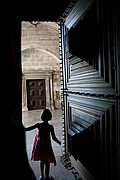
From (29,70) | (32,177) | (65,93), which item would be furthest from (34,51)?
(32,177)

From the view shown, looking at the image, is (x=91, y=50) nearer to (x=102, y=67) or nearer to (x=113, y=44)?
(x=102, y=67)

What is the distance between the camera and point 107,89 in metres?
1.41

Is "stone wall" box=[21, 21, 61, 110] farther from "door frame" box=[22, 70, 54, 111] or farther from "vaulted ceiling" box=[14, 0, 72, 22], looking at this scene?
"vaulted ceiling" box=[14, 0, 72, 22]

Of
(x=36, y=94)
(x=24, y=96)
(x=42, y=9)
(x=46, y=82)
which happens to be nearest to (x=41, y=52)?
(x=46, y=82)

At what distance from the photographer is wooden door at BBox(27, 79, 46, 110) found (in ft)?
36.1

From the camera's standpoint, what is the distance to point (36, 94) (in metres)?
11.1

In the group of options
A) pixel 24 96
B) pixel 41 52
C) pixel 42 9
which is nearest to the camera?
pixel 42 9

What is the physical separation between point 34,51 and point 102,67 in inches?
385

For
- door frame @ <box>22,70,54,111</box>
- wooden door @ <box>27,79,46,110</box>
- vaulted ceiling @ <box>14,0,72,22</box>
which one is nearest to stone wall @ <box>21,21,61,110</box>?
door frame @ <box>22,70,54,111</box>

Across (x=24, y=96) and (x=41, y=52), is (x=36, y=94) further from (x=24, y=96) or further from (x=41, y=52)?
(x=41, y=52)

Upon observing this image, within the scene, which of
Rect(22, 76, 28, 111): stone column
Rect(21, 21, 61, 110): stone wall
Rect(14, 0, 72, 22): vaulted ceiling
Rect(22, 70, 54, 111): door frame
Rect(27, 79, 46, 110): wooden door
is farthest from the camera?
Rect(27, 79, 46, 110): wooden door

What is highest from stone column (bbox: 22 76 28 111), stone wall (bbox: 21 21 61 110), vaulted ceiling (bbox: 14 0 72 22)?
stone wall (bbox: 21 21 61 110)

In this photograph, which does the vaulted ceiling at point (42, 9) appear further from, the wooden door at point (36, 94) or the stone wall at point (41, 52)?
the wooden door at point (36, 94)

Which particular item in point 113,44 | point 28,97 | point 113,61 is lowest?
point 28,97
